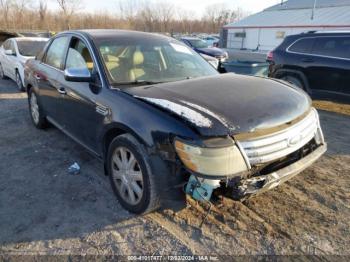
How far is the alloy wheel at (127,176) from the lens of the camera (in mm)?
2816

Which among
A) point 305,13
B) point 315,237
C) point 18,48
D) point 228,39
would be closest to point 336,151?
point 315,237

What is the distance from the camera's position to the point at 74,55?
3.87 m

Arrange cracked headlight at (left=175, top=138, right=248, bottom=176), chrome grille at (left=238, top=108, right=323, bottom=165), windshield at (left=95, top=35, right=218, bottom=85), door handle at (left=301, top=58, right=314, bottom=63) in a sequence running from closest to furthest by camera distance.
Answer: cracked headlight at (left=175, top=138, right=248, bottom=176) < chrome grille at (left=238, top=108, right=323, bottom=165) < windshield at (left=95, top=35, right=218, bottom=85) < door handle at (left=301, top=58, right=314, bottom=63)

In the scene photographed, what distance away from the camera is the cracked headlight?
2.27 metres

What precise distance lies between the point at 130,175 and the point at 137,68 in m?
1.27

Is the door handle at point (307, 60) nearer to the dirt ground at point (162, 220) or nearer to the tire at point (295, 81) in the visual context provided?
the tire at point (295, 81)

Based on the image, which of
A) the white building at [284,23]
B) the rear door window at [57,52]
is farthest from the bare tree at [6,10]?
the rear door window at [57,52]

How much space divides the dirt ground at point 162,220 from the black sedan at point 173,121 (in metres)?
0.28

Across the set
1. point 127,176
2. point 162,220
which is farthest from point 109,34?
point 162,220

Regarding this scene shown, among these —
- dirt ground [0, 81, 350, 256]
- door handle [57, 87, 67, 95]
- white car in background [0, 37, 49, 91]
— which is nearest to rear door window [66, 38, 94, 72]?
door handle [57, 87, 67, 95]

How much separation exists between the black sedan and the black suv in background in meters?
3.77

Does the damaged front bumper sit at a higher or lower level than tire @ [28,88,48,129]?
higher

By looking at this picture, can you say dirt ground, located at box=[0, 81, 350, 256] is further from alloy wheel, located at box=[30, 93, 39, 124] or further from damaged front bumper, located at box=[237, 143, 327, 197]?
alloy wheel, located at box=[30, 93, 39, 124]

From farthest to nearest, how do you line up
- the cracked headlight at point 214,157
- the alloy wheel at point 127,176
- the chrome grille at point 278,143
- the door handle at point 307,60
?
the door handle at point 307,60
the alloy wheel at point 127,176
the chrome grille at point 278,143
the cracked headlight at point 214,157
